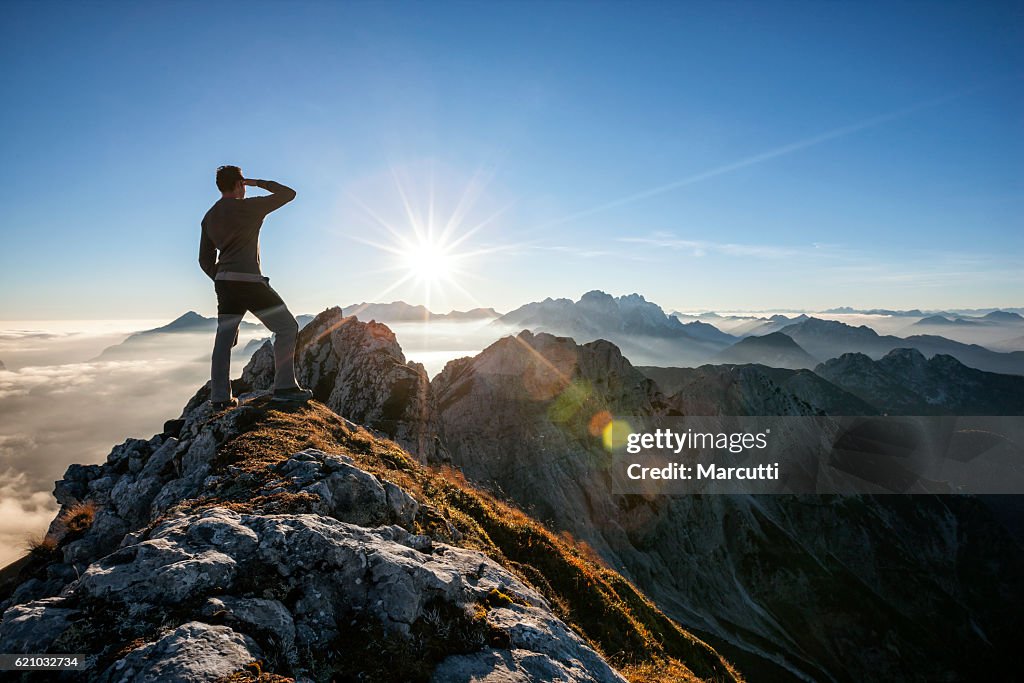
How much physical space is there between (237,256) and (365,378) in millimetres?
32444

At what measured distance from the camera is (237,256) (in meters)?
10.8

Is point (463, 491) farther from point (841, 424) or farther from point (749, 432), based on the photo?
point (841, 424)

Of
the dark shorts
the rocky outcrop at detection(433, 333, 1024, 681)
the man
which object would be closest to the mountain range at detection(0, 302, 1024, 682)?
the man

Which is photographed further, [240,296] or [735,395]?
[735,395]

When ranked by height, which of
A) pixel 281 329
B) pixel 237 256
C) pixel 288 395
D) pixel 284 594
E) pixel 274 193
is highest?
pixel 274 193

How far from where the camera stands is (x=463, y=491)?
1597 cm

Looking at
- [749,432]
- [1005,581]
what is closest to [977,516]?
[1005,581]

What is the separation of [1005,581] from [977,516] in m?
18.3

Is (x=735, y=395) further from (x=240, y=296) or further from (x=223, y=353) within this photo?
(x=240, y=296)

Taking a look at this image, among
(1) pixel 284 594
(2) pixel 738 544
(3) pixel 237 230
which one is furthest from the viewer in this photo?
(2) pixel 738 544

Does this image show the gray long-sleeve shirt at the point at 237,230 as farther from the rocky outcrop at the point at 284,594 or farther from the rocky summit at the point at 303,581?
the rocky outcrop at the point at 284,594

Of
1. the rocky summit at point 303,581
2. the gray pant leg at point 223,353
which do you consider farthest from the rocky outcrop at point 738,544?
the gray pant leg at point 223,353

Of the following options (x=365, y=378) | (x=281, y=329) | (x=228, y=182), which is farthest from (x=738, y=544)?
(x=228, y=182)

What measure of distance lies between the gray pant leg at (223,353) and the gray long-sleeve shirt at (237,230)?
1.08 metres
